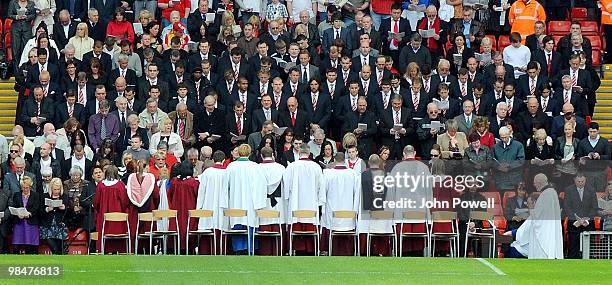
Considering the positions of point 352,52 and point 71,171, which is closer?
point 71,171

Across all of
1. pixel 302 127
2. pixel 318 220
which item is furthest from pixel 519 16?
pixel 318 220

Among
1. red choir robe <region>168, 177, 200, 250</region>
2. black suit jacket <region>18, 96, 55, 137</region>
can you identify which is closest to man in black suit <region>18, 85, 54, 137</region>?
black suit jacket <region>18, 96, 55, 137</region>

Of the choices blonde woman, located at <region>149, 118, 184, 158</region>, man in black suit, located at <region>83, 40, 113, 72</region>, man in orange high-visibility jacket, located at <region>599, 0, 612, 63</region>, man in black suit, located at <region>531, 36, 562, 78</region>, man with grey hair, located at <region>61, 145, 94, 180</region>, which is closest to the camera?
man with grey hair, located at <region>61, 145, 94, 180</region>

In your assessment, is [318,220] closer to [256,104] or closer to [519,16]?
[256,104]

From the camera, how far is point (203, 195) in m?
32.4

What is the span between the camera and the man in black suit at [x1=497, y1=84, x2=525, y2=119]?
1427 inches

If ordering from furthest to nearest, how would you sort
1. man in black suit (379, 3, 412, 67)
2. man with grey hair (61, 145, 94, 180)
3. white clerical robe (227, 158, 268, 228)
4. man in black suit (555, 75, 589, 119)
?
man in black suit (379, 3, 412, 67)
man in black suit (555, 75, 589, 119)
man with grey hair (61, 145, 94, 180)
white clerical robe (227, 158, 268, 228)

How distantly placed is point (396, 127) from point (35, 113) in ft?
23.8

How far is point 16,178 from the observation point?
3278 centimetres

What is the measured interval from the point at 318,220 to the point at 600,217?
513cm

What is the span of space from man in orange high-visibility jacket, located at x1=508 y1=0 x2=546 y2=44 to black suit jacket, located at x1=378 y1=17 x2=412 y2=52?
2596 mm

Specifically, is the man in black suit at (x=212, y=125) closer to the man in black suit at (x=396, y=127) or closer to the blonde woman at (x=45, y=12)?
the man in black suit at (x=396, y=127)

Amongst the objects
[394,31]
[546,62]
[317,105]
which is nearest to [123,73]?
[317,105]

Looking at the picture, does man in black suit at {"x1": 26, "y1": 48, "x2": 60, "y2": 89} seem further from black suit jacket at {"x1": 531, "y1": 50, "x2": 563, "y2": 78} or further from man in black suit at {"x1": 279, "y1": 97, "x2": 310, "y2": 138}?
black suit jacket at {"x1": 531, "y1": 50, "x2": 563, "y2": 78}
